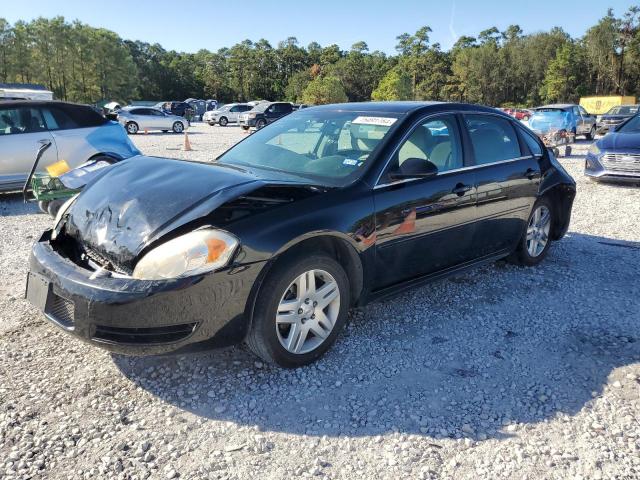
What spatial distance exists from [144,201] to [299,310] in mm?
1122

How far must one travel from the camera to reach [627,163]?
388 inches

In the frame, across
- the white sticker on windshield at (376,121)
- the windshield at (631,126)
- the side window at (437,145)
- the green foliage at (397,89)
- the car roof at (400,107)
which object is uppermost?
the green foliage at (397,89)

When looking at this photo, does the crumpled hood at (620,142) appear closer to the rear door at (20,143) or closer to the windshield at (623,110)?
the rear door at (20,143)

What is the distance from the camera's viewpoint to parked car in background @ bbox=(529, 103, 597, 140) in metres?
18.7

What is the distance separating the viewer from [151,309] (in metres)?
2.58

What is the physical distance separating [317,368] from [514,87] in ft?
267

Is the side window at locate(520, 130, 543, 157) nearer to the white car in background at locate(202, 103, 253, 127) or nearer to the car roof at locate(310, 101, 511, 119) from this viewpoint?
the car roof at locate(310, 101, 511, 119)

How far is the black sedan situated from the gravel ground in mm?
349

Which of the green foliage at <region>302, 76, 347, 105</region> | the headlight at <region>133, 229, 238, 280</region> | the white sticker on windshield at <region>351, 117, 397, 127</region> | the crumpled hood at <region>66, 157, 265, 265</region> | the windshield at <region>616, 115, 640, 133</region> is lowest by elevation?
the headlight at <region>133, 229, 238, 280</region>

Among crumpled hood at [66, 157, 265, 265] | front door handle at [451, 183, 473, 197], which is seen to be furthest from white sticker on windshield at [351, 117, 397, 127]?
crumpled hood at [66, 157, 265, 265]

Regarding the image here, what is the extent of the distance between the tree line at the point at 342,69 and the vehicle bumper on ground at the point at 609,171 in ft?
154

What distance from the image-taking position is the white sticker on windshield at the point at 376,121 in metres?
3.85

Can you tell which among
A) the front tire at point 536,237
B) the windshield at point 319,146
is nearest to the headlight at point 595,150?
the front tire at point 536,237

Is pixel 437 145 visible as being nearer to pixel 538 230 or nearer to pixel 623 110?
pixel 538 230
